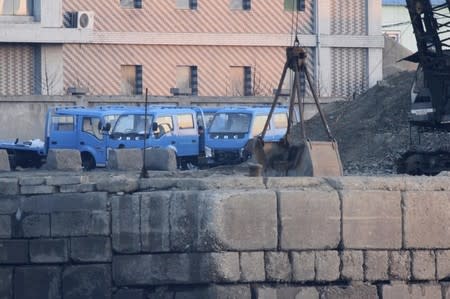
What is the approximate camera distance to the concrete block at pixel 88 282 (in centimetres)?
1279

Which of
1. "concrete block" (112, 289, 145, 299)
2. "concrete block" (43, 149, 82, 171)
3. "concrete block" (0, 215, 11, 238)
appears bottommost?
"concrete block" (112, 289, 145, 299)

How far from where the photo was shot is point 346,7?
5566 cm

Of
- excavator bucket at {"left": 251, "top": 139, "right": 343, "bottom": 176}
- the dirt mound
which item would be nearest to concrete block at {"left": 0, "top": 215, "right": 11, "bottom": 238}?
excavator bucket at {"left": 251, "top": 139, "right": 343, "bottom": 176}

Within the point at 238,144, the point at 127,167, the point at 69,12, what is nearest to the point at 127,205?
the point at 127,167

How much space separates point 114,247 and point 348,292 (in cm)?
215

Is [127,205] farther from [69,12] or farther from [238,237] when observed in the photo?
[69,12]

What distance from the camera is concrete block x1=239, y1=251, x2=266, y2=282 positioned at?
1232 centimetres

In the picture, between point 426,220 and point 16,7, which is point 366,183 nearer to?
point 426,220

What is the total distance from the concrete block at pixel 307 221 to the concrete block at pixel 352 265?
6.4 inches

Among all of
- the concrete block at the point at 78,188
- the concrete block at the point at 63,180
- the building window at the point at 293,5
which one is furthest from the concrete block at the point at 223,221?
the building window at the point at 293,5

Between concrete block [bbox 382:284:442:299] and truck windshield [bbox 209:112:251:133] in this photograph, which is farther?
truck windshield [bbox 209:112:251:133]

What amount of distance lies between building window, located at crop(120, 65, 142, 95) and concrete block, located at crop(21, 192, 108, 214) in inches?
1594

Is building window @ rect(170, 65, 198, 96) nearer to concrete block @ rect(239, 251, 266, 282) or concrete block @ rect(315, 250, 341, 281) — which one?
concrete block @ rect(315, 250, 341, 281)

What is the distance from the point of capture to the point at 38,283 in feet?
42.5
